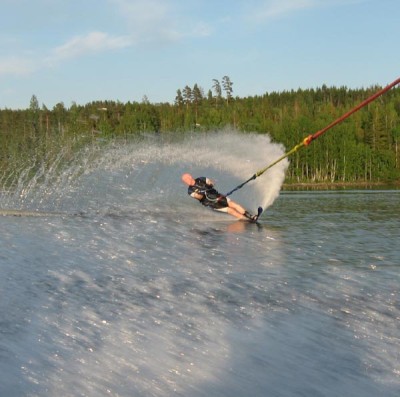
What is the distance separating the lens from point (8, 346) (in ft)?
23.1

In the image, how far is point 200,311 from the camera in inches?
342

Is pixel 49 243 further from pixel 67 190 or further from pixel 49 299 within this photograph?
pixel 67 190

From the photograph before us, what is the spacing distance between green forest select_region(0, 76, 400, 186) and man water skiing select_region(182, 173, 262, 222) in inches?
2740

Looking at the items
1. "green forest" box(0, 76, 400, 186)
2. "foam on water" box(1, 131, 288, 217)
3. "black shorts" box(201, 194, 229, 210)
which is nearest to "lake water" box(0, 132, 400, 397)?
"black shorts" box(201, 194, 229, 210)

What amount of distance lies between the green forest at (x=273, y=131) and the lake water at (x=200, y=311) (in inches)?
2996

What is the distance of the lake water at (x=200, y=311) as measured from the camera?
20.0 ft

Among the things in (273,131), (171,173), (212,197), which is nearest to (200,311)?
(212,197)

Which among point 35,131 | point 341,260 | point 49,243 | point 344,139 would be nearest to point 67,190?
point 49,243

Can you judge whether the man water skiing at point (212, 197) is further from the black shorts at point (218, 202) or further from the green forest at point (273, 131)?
the green forest at point (273, 131)

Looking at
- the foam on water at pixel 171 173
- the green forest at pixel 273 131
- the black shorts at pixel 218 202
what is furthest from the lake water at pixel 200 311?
the green forest at pixel 273 131

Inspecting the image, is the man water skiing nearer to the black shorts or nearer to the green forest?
the black shorts

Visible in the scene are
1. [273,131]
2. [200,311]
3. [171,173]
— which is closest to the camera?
[200,311]

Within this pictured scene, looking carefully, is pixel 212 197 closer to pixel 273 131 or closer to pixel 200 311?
pixel 200 311

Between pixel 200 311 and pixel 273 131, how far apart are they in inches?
5129
